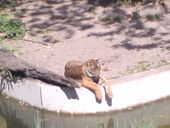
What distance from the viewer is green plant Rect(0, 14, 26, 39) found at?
1026cm

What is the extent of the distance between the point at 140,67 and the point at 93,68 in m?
1.23

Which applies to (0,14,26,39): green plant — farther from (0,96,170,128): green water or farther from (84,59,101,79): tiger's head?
(84,59,101,79): tiger's head

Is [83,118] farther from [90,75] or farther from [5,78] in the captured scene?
[5,78]

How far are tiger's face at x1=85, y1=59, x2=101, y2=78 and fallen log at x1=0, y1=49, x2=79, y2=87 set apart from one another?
233mm

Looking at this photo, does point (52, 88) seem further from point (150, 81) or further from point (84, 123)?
point (150, 81)

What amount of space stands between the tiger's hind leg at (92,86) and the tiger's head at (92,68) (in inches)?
3.0

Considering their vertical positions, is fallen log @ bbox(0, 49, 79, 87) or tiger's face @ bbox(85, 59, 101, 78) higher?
tiger's face @ bbox(85, 59, 101, 78)

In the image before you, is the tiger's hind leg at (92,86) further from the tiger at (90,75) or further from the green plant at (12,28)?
the green plant at (12,28)

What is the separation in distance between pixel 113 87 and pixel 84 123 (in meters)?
0.62

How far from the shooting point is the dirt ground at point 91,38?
29.4ft

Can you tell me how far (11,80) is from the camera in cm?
842

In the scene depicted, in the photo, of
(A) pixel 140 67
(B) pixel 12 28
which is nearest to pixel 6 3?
(B) pixel 12 28

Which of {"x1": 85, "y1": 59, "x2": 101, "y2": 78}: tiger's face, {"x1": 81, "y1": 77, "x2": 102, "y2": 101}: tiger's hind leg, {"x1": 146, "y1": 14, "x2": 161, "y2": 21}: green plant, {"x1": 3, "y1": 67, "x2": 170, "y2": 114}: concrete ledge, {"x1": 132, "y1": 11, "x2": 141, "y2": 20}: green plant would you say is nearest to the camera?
{"x1": 85, "y1": 59, "x2": 101, "y2": 78}: tiger's face

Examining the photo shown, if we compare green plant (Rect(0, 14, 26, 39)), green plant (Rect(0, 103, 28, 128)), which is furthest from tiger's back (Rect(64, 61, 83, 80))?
green plant (Rect(0, 14, 26, 39))
